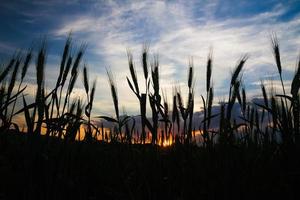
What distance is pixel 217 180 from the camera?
2.14 meters

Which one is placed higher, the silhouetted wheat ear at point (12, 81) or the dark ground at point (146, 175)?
the silhouetted wheat ear at point (12, 81)

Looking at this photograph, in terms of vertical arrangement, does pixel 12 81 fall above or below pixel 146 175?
above

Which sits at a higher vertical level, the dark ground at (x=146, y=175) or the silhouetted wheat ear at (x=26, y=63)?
the silhouetted wheat ear at (x=26, y=63)

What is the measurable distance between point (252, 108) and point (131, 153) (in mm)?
2526

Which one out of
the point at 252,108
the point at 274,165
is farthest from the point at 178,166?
the point at 252,108

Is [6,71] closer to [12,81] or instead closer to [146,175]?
[12,81]

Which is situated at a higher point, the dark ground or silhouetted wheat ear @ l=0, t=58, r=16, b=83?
silhouetted wheat ear @ l=0, t=58, r=16, b=83

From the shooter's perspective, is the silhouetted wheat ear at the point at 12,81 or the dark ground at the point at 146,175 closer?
the dark ground at the point at 146,175

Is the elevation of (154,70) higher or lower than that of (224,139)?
higher

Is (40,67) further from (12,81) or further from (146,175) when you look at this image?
(146,175)

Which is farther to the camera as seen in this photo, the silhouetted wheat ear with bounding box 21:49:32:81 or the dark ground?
the silhouetted wheat ear with bounding box 21:49:32:81

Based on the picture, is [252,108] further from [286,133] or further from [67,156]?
[67,156]

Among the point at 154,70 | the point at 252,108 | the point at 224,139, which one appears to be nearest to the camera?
the point at 224,139

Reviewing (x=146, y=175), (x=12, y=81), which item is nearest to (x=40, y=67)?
(x=12, y=81)
